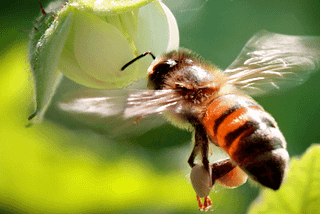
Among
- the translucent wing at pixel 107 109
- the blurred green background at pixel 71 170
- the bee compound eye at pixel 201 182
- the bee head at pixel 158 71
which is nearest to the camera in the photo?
the translucent wing at pixel 107 109

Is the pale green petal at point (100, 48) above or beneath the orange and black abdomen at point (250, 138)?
above

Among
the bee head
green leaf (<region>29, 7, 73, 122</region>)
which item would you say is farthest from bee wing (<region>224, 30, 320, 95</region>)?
A: green leaf (<region>29, 7, 73, 122</region>)

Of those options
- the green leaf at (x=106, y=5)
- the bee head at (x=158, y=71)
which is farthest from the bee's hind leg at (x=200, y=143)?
the green leaf at (x=106, y=5)

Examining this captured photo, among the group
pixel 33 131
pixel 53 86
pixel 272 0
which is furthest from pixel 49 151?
pixel 272 0

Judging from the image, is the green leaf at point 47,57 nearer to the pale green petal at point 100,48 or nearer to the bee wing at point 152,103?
the pale green petal at point 100,48

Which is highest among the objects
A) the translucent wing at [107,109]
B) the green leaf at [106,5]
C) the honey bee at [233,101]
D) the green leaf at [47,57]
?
the green leaf at [106,5]

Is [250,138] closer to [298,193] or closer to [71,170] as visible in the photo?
[298,193]

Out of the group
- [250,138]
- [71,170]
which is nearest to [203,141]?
[250,138]

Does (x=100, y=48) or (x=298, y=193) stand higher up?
(x=100, y=48)

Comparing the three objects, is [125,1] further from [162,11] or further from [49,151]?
[49,151]
